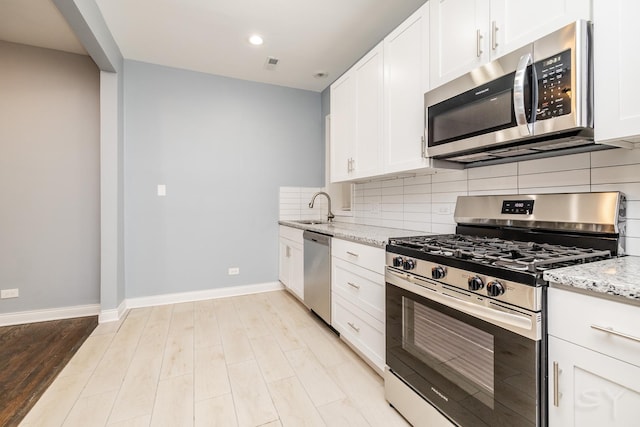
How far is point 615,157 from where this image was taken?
1.27 metres

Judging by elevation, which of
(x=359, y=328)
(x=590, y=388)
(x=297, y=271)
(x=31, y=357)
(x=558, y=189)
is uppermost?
(x=558, y=189)

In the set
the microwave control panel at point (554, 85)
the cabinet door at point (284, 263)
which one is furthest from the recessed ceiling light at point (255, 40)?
the microwave control panel at point (554, 85)

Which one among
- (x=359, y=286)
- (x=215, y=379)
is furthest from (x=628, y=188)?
(x=215, y=379)

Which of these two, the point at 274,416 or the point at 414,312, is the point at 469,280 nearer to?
the point at 414,312

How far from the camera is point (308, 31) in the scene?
2.61 m

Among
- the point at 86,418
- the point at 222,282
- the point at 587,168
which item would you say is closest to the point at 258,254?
the point at 222,282

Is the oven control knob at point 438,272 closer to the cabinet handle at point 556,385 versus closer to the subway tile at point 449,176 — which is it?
the cabinet handle at point 556,385

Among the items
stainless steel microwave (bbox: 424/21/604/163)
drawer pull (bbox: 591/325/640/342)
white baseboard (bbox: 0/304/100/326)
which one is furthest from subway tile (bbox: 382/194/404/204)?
white baseboard (bbox: 0/304/100/326)

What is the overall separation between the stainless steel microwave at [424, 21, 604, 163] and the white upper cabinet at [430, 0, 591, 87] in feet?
0.18

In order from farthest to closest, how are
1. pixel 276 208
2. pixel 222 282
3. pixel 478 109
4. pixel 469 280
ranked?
pixel 276 208 < pixel 222 282 < pixel 478 109 < pixel 469 280

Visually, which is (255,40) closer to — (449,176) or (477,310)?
(449,176)

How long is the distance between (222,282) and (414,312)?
2.62m

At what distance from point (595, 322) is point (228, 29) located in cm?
303

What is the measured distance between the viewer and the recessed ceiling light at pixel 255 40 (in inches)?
105
